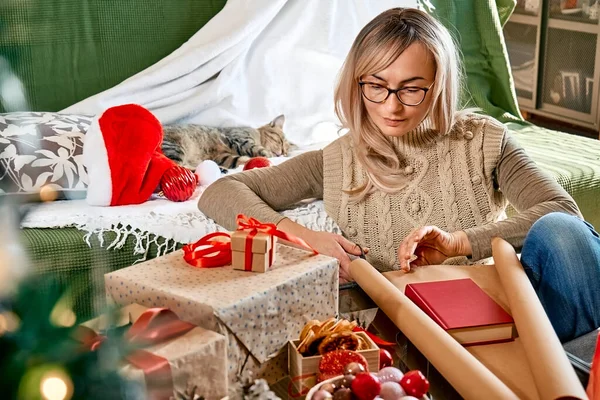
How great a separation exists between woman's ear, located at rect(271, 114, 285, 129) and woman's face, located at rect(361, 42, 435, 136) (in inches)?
38.2

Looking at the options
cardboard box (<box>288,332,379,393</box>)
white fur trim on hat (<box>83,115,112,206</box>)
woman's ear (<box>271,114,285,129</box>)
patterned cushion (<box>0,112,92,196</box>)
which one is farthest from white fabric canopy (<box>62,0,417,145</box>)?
cardboard box (<box>288,332,379,393</box>)

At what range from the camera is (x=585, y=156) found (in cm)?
238

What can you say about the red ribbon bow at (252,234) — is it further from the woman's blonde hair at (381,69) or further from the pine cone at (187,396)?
the woman's blonde hair at (381,69)

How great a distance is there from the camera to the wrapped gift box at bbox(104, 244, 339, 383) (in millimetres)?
870

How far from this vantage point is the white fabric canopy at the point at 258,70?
233 cm

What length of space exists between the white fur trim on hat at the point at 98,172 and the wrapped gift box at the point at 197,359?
1055mm

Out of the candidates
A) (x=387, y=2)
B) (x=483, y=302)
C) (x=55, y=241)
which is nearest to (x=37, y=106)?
(x=55, y=241)

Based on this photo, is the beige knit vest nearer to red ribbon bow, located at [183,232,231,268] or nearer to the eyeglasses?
the eyeglasses

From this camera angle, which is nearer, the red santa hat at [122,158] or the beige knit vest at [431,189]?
the beige knit vest at [431,189]

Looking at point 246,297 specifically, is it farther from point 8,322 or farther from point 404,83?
point 404,83

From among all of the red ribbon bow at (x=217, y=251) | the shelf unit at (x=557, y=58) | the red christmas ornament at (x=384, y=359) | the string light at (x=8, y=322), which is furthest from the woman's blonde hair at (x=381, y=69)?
the shelf unit at (x=557, y=58)

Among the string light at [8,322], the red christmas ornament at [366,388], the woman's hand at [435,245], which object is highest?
the string light at [8,322]

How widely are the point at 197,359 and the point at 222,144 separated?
5.12 feet

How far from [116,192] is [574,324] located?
3.61 ft
